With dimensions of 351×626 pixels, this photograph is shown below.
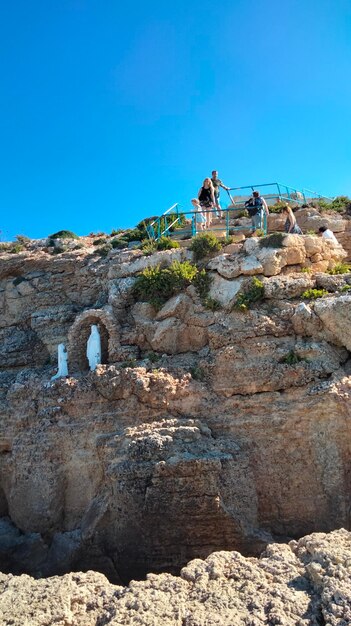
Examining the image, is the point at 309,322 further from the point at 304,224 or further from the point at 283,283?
the point at 304,224

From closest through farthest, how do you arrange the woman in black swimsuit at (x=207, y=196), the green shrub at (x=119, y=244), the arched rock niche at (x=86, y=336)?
the arched rock niche at (x=86, y=336) → the woman in black swimsuit at (x=207, y=196) → the green shrub at (x=119, y=244)

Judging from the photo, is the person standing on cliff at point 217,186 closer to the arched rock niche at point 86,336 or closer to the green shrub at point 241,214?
the green shrub at point 241,214

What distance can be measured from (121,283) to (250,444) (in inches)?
243

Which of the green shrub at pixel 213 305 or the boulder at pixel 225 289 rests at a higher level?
the boulder at pixel 225 289

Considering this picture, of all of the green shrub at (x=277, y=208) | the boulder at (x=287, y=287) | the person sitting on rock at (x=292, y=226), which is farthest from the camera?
the green shrub at (x=277, y=208)

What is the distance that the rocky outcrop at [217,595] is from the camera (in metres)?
6.94

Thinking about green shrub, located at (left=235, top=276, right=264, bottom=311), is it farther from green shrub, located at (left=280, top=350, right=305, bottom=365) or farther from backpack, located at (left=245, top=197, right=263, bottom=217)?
backpack, located at (left=245, top=197, right=263, bottom=217)

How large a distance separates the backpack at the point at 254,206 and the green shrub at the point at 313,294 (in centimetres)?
432

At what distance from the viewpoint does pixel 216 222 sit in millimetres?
18031

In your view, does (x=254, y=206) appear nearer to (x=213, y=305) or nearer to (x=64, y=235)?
(x=213, y=305)

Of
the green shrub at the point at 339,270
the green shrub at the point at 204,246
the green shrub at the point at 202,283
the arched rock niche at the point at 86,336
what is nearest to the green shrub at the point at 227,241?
the green shrub at the point at 204,246

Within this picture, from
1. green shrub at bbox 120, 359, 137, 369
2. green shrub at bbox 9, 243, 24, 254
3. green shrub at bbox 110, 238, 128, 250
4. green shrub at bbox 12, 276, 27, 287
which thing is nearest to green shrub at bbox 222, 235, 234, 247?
green shrub at bbox 110, 238, 128, 250

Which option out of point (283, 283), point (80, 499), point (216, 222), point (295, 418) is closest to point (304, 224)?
point (216, 222)

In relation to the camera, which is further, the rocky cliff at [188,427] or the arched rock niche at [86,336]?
the arched rock niche at [86,336]
